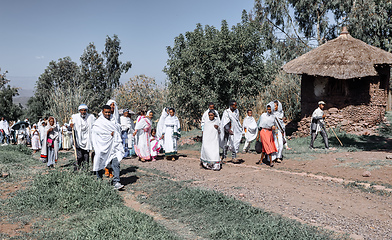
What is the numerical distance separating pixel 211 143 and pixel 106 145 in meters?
3.04

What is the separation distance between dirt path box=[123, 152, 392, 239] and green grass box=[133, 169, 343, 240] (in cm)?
45

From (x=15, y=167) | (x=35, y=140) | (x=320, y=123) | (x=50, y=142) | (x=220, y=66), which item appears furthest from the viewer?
(x=35, y=140)

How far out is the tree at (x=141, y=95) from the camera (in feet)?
73.4

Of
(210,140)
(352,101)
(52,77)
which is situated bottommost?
(210,140)

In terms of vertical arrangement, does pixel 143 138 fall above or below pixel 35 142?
above

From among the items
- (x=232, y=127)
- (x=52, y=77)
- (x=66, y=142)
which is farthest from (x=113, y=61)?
(x=232, y=127)

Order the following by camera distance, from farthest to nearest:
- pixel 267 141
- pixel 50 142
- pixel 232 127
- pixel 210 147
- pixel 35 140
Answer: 1. pixel 35 140
2. pixel 232 127
3. pixel 50 142
4. pixel 267 141
5. pixel 210 147

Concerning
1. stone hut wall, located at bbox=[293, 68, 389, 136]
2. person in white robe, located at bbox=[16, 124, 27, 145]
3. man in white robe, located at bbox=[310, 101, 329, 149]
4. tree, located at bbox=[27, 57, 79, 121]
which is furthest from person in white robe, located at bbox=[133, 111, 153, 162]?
tree, located at bbox=[27, 57, 79, 121]

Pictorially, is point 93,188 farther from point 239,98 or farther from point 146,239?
point 239,98

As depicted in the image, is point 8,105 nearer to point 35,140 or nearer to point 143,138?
point 35,140

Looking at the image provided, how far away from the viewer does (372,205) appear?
6098mm

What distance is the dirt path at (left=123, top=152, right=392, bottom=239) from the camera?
16.8 ft

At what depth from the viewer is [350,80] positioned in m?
15.5

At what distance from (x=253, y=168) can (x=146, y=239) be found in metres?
5.44
